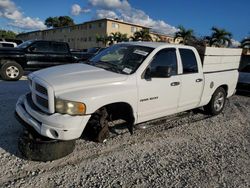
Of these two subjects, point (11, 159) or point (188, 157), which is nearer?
point (11, 159)

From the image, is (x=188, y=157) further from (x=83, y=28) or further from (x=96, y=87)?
(x=83, y=28)

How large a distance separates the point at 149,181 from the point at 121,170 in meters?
0.44

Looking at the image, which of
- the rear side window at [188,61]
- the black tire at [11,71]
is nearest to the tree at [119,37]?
the black tire at [11,71]

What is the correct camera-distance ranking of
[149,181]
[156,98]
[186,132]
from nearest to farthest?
[149,181] → [156,98] → [186,132]

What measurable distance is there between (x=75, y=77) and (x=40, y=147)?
113 cm

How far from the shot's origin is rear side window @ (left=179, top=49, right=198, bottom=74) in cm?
479

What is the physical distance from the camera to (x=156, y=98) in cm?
416

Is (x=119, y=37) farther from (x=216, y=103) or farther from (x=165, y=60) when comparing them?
(x=165, y=60)

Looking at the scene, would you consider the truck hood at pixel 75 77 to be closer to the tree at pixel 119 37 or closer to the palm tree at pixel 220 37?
the palm tree at pixel 220 37

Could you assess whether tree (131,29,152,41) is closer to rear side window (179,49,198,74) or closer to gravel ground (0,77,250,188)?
rear side window (179,49,198,74)

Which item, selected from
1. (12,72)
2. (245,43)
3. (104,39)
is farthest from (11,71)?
(104,39)

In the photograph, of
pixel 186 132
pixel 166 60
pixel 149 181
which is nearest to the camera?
pixel 149 181

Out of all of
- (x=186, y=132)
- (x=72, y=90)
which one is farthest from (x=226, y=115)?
(x=72, y=90)

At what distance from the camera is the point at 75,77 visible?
3.56 metres
